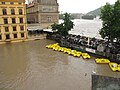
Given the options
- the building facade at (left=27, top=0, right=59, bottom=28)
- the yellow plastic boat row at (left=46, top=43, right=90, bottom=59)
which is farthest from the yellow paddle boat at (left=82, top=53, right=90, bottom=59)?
the building facade at (left=27, top=0, right=59, bottom=28)

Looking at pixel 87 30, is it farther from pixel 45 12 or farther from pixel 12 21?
pixel 12 21

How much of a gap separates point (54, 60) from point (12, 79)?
8.89 m

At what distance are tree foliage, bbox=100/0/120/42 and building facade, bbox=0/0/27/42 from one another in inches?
831

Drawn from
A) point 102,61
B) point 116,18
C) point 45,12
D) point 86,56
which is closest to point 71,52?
point 86,56

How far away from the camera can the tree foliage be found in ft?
91.7

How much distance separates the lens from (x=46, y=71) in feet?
75.6

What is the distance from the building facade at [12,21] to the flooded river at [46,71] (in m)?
9.16

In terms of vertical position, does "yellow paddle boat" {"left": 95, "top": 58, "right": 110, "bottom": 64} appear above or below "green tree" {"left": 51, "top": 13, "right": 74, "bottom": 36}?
Answer: below

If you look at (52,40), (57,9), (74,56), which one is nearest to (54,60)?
(74,56)

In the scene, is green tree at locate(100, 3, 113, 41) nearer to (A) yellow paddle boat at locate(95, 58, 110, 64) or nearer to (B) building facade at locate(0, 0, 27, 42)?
(A) yellow paddle boat at locate(95, 58, 110, 64)

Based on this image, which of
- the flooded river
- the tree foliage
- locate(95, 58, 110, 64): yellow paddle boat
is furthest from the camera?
the tree foliage

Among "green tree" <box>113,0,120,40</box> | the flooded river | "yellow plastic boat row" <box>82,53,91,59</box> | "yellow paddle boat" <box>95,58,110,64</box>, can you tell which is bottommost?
the flooded river

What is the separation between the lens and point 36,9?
168 ft

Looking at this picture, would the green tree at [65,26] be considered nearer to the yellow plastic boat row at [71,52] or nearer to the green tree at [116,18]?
the yellow plastic boat row at [71,52]
